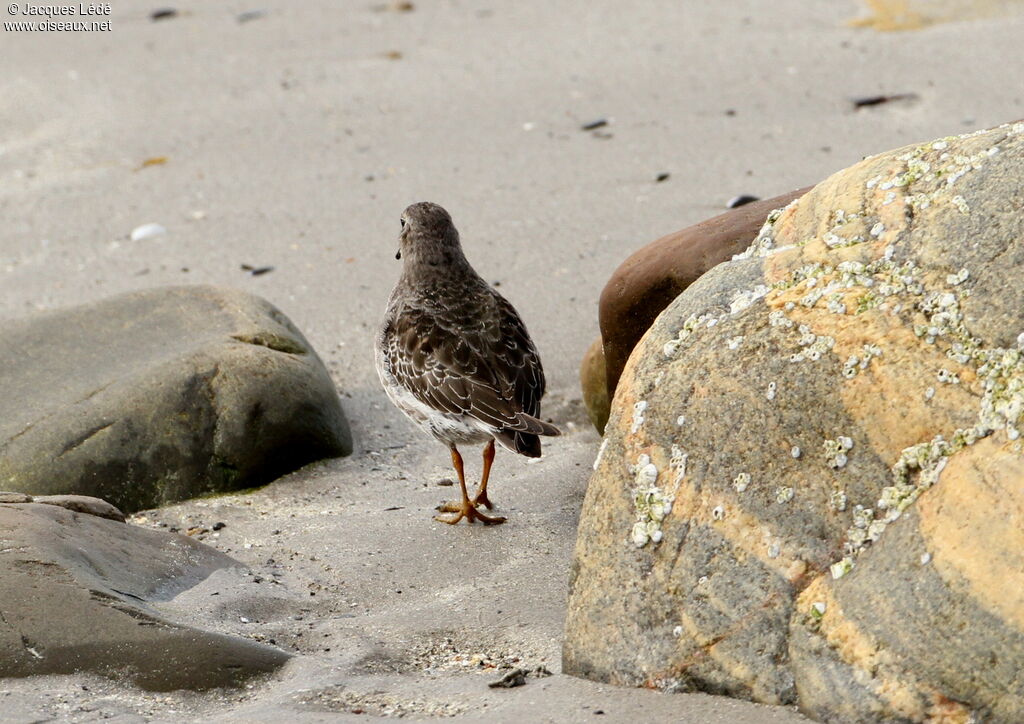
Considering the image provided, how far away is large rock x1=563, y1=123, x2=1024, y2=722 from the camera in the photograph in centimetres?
290

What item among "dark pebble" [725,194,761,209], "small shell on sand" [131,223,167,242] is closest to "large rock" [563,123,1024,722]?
"dark pebble" [725,194,761,209]

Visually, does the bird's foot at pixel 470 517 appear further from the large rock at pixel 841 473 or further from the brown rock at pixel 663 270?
the large rock at pixel 841 473

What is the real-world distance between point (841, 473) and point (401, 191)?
18.1 ft

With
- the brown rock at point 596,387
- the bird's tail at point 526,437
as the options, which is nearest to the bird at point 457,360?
the bird's tail at point 526,437

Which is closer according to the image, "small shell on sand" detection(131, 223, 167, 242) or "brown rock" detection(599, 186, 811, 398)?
"brown rock" detection(599, 186, 811, 398)

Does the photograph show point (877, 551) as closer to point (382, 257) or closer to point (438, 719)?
point (438, 719)

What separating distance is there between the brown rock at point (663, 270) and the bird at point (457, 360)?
441mm

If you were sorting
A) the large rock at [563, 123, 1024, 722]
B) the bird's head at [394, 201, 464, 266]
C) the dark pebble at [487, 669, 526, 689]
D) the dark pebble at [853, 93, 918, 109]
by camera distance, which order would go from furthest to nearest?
the dark pebble at [853, 93, 918, 109] < the bird's head at [394, 201, 464, 266] < the dark pebble at [487, 669, 526, 689] < the large rock at [563, 123, 1024, 722]

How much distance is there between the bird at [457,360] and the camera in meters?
5.24

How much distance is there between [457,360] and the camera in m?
5.43

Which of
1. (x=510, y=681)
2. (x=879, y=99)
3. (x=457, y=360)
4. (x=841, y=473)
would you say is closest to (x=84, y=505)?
(x=457, y=360)

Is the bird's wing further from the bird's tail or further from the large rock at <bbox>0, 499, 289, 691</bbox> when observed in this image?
the large rock at <bbox>0, 499, 289, 691</bbox>

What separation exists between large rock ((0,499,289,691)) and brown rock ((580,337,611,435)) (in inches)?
87.5

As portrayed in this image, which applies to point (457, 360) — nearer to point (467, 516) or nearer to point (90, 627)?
point (467, 516)
